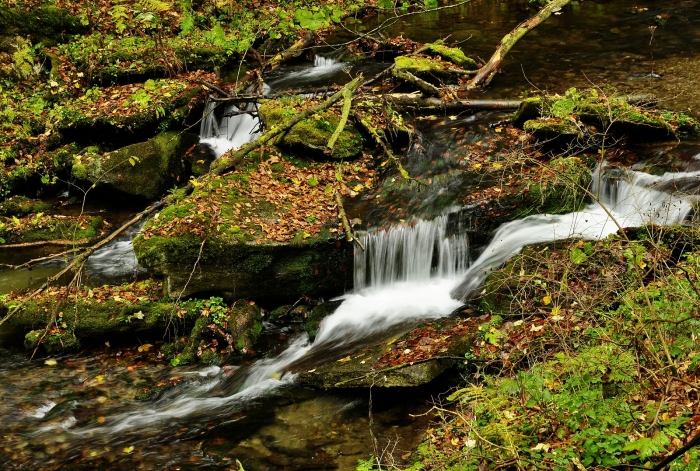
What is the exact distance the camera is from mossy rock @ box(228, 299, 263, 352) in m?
8.33

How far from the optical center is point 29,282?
973 cm

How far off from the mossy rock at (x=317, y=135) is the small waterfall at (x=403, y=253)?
81.7 inches

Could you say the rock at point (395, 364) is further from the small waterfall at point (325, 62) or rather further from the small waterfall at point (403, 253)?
the small waterfall at point (325, 62)

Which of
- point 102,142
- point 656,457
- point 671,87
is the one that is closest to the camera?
point 656,457

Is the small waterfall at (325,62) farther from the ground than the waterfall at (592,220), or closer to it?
farther from the ground

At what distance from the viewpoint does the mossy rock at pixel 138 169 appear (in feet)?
37.1

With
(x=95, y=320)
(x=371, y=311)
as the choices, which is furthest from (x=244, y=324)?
(x=95, y=320)

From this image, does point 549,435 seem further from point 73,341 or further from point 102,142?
point 102,142

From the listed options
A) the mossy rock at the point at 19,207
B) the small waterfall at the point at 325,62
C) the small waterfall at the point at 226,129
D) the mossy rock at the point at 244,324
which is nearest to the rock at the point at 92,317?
the mossy rock at the point at 244,324

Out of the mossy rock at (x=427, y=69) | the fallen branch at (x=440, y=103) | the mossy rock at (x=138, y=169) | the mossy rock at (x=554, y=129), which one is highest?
the mossy rock at (x=427, y=69)

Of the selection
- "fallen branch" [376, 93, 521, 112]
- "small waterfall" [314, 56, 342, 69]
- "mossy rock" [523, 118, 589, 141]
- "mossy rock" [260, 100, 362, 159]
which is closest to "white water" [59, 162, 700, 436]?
"mossy rock" [523, 118, 589, 141]

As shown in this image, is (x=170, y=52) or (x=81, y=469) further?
(x=170, y=52)

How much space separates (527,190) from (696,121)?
2.94 metres

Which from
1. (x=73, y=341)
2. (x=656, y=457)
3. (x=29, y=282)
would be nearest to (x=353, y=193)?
(x=73, y=341)
